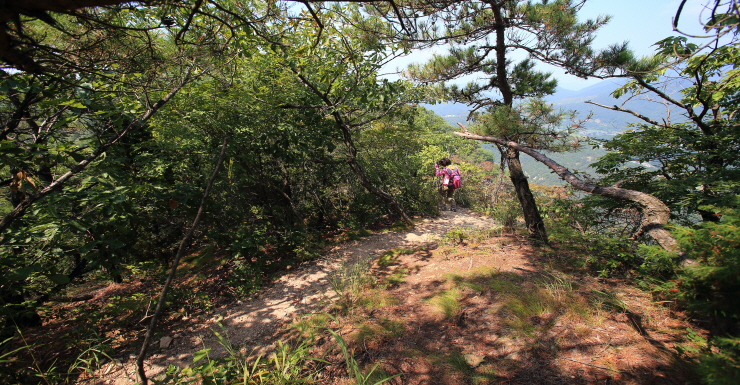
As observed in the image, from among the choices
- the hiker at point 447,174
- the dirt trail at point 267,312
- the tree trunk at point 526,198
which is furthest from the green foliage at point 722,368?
the hiker at point 447,174

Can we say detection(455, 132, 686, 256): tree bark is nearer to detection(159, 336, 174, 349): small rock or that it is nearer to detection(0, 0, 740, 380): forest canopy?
detection(0, 0, 740, 380): forest canopy

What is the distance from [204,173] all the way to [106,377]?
3567mm

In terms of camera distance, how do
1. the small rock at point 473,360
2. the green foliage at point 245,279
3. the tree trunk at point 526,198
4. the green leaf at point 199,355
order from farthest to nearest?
the tree trunk at point 526,198, the green foliage at point 245,279, the small rock at point 473,360, the green leaf at point 199,355

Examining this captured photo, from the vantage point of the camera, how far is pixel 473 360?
2443 mm

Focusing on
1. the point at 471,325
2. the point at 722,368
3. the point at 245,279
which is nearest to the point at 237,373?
the point at 471,325

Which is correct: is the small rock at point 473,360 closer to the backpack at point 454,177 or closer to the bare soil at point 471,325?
the bare soil at point 471,325

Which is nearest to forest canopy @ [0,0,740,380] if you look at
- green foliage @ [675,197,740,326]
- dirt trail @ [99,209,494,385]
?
green foliage @ [675,197,740,326]

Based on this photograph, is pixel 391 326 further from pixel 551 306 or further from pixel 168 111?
pixel 168 111

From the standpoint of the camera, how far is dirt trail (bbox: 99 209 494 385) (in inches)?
129

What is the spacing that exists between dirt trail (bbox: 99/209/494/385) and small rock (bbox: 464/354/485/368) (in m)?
2.07

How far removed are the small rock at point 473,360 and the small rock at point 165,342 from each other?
12.0 feet

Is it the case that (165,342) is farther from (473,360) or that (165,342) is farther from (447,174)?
(447,174)

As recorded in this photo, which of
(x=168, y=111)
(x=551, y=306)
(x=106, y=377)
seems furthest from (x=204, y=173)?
(x=551, y=306)

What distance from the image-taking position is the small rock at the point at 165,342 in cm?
352
